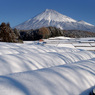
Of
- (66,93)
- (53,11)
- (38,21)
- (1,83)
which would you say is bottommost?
(66,93)

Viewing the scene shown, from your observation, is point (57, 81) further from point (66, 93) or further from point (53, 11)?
point (53, 11)

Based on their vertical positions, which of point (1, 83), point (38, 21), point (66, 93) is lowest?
point (66, 93)

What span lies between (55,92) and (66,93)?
79 mm

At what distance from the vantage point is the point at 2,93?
714 mm

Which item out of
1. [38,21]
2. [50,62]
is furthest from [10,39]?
[38,21]

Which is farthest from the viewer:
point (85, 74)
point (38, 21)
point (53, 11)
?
point (53, 11)

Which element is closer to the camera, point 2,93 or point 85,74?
point 2,93

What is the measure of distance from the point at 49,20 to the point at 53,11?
942 cm

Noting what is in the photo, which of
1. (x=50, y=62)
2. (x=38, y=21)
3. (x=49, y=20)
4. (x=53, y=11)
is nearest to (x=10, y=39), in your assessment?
(x=50, y=62)

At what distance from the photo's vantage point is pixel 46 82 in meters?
0.88

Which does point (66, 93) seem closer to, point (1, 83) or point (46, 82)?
point (46, 82)

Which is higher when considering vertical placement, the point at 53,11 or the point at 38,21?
the point at 53,11

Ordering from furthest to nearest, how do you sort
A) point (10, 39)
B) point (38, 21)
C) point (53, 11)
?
point (53, 11), point (38, 21), point (10, 39)

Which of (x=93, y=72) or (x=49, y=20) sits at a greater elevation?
(x=49, y=20)
